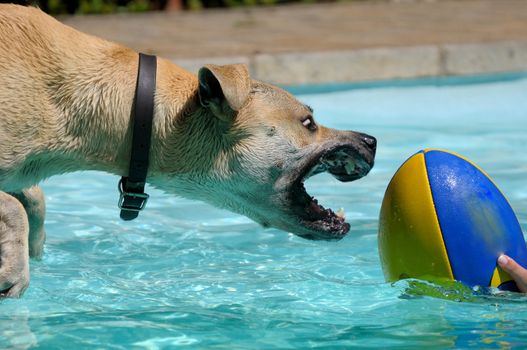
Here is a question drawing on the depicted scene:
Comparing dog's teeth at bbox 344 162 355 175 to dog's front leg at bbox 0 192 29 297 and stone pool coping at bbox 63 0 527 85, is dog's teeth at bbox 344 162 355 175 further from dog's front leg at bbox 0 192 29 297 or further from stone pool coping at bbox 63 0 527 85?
stone pool coping at bbox 63 0 527 85

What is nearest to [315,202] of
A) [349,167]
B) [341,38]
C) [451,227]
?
[349,167]

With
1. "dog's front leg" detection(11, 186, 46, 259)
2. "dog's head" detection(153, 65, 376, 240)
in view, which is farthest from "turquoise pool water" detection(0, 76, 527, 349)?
"dog's head" detection(153, 65, 376, 240)

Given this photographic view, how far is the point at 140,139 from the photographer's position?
4469 mm

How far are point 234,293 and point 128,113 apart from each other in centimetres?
104

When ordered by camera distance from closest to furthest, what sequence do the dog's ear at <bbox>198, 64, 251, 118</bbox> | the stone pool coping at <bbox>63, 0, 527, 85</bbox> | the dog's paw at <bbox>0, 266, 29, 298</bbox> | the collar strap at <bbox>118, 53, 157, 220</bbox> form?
the dog's paw at <bbox>0, 266, 29, 298</bbox> → the dog's ear at <bbox>198, 64, 251, 118</bbox> → the collar strap at <bbox>118, 53, 157, 220</bbox> → the stone pool coping at <bbox>63, 0, 527, 85</bbox>

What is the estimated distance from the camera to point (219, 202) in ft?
15.7

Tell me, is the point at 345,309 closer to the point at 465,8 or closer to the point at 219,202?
the point at 219,202

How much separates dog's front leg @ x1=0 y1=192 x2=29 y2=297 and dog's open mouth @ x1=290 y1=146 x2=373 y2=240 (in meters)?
1.22

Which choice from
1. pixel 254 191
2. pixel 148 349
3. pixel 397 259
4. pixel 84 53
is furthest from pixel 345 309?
pixel 84 53

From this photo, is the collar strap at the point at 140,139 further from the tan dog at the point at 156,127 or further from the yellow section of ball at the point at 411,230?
the yellow section of ball at the point at 411,230

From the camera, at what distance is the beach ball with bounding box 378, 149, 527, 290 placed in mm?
4379

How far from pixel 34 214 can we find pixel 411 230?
6.21 ft

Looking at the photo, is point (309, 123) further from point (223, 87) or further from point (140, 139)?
point (140, 139)

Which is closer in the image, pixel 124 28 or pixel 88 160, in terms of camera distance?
pixel 88 160
